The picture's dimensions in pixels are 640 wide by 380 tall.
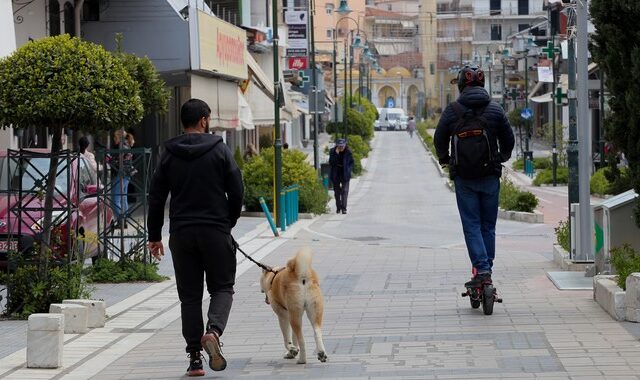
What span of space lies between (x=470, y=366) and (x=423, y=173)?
5337 centimetres

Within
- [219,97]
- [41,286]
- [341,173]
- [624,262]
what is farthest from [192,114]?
[219,97]

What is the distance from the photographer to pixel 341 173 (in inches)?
1357

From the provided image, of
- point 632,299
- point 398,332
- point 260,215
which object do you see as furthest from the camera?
point 260,215

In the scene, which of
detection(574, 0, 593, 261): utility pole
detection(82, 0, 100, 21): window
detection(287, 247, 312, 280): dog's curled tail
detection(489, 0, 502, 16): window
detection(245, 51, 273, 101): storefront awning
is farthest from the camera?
detection(489, 0, 502, 16): window

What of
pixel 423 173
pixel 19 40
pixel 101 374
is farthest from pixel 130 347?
pixel 423 173

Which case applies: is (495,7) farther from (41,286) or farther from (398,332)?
(398,332)

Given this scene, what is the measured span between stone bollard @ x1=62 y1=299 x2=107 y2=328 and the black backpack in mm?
3241

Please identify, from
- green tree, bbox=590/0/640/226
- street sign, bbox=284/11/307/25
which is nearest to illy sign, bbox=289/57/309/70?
street sign, bbox=284/11/307/25

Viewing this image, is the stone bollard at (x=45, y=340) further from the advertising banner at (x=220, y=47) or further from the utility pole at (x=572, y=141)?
the advertising banner at (x=220, y=47)

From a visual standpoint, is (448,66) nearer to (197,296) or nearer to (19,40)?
(19,40)

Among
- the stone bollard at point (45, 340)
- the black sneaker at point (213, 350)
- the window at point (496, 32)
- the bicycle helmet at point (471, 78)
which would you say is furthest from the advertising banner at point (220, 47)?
the window at point (496, 32)

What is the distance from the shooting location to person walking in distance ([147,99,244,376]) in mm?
9094

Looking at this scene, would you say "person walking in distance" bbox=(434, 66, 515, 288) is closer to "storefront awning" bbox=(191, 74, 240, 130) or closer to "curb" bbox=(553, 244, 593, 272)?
"curb" bbox=(553, 244, 593, 272)

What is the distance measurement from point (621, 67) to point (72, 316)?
4932 mm
